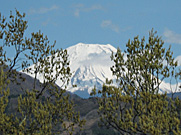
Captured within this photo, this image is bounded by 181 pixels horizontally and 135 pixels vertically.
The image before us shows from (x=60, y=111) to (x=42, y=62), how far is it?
4.25m

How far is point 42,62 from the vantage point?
22625 mm

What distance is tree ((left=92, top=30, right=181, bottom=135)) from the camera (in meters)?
16.5

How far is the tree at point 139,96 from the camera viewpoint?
16531mm

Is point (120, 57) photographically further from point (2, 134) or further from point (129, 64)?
point (2, 134)

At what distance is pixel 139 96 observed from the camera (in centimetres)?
1769

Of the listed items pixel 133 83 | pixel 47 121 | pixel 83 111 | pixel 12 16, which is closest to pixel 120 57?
pixel 133 83

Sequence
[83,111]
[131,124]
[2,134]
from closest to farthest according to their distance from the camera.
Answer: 1. [131,124]
2. [2,134]
3. [83,111]

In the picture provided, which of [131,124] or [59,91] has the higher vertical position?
[59,91]

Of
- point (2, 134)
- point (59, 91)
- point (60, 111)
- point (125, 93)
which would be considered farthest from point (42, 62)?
point (125, 93)

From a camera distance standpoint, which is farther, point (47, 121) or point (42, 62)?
point (42, 62)

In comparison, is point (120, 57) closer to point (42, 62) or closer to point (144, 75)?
point (144, 75)

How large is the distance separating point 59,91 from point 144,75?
768 cm

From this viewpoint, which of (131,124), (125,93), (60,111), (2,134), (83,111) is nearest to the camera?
(131,124)

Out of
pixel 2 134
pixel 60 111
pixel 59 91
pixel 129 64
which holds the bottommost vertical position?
pixel 2 134
